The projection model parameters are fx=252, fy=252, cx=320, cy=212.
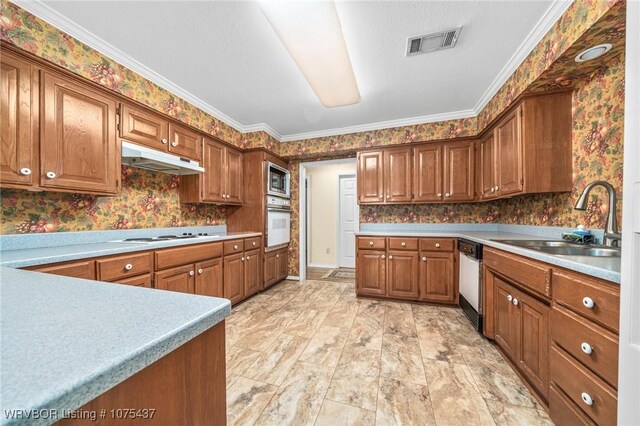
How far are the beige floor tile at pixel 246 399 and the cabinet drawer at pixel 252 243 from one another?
1.71 meters

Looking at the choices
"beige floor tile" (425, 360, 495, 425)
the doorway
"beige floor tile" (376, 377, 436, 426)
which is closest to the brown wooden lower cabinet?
"beige floor tile" (376, 377, 436, 426)

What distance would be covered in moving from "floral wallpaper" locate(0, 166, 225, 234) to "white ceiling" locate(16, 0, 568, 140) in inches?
40.5

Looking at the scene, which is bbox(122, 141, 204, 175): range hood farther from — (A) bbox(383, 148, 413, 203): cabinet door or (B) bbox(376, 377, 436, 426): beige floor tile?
(B) bbox(376, 377, 436, 426): beige floor tile

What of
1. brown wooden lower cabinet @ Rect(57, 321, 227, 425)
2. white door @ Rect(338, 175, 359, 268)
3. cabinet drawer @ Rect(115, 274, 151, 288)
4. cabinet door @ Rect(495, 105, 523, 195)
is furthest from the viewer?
white door @ Rect(338, 175, 359, 268)

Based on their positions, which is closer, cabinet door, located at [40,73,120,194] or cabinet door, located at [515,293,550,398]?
cabinet door, located at [515,293,550,398]

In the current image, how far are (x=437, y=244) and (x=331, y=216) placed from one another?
107 inches

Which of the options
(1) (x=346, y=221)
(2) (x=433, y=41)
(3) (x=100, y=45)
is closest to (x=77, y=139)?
(3) (x=100, y=45)

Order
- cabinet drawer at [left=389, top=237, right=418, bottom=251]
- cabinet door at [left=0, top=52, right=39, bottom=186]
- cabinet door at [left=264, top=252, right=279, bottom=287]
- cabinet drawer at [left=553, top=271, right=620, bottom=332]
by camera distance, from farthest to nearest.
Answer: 1. cabinet door at [left=264, top=252, right=279, bottom=287]
2. cabinet drawer at [left=389, top=237, right=418, bottom=251]
3. cabinet door at [left=0, top=52, right=39, bottom=186]
4. cabinet drawer at [left=553, top=271, right=620, bottom=332]

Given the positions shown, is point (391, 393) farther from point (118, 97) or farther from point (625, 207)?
point (118, 97)

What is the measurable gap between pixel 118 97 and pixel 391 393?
290cm

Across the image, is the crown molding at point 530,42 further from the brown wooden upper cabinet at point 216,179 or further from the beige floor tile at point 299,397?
the brown wooden upper cabinet at point 216,179

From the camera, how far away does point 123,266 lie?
1751 mm

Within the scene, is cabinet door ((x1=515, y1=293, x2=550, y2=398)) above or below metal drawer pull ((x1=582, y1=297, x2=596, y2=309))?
below

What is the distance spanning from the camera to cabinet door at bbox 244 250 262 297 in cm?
314
